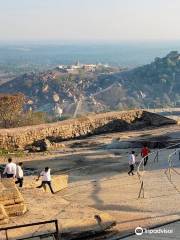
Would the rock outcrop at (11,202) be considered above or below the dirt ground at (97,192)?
above

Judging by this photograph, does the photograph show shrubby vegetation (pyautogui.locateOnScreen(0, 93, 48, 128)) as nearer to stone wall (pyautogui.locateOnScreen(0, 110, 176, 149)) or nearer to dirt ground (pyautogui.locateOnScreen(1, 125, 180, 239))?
stone wall (pyautogui.locateOnScreen(0, 110, 176, 149))

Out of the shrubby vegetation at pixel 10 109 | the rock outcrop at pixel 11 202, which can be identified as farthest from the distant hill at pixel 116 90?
the rock outcrop at pixel 11 202

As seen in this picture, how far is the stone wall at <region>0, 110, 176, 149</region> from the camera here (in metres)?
31.7

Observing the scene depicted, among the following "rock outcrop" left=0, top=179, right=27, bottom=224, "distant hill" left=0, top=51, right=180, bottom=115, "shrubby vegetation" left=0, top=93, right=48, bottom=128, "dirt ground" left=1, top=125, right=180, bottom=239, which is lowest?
"distant hill" left=0, top=51, right=180, bottom=115

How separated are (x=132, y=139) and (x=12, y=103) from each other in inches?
748

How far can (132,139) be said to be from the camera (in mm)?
30969

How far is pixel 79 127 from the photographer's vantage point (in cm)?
3675

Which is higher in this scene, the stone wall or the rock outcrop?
the rock outcrop

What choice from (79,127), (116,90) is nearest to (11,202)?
(79,127)

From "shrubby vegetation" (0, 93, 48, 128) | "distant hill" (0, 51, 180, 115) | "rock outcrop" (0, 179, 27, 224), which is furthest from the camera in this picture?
"distant hill" (0, 51, 180, 115)

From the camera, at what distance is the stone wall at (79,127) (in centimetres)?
3166

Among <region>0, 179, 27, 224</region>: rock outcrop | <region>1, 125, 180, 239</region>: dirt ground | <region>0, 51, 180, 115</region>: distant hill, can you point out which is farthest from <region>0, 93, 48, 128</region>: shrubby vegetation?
<region>0, 51, 180, 115</region>: distant hill

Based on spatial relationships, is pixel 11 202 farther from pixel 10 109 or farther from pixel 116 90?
pixel 116 90

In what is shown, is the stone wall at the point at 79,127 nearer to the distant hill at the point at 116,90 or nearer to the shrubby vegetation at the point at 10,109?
the shrubby vegetation at the point at 10,109
